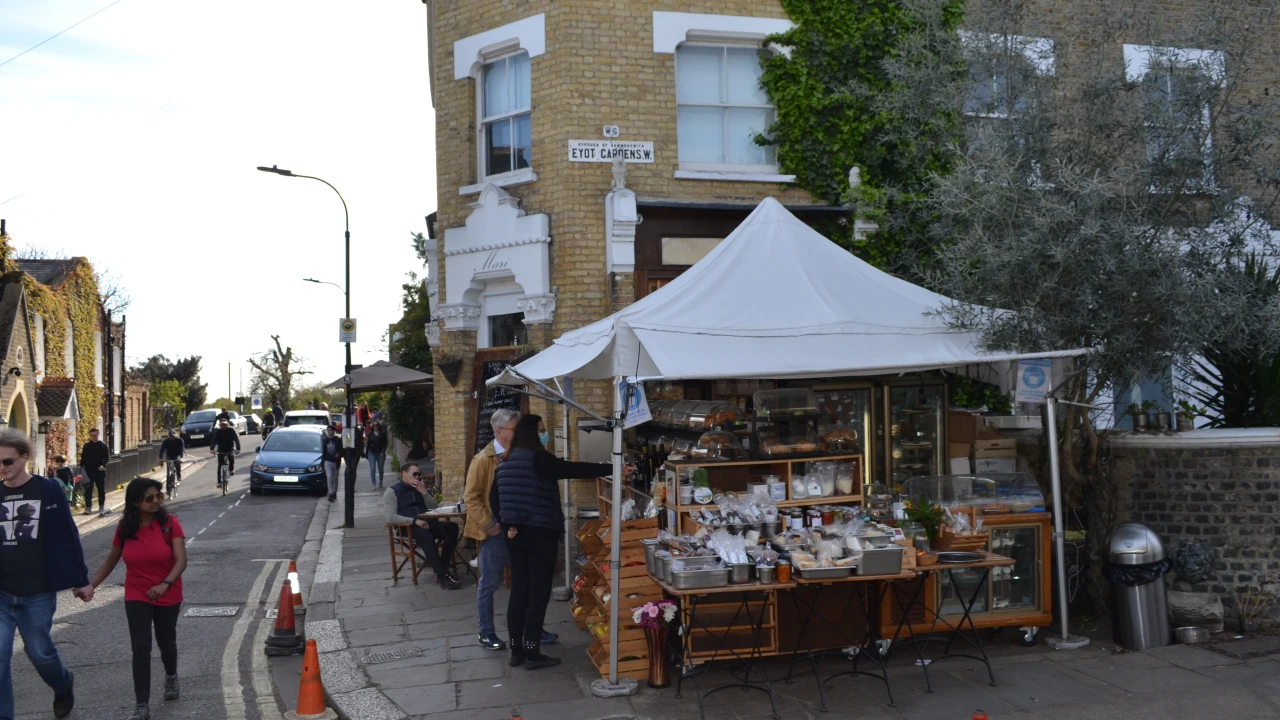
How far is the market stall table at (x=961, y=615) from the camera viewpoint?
7.11 metres

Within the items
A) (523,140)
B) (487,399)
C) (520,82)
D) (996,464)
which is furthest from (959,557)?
(520,82)

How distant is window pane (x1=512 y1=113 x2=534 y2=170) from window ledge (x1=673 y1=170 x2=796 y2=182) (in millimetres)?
1983

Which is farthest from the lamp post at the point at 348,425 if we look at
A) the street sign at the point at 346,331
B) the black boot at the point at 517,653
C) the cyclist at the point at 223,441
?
the black boot at the point at 517,653

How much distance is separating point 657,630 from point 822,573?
120cm

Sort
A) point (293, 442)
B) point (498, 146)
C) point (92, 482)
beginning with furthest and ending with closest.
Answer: point (293, 442)
point (92, 482)
point (498, 146)

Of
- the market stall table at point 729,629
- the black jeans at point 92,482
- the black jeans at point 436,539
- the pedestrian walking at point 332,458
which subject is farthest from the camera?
the pedestrian walking at point 332,458

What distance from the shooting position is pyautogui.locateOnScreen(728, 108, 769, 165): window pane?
12.9 meters

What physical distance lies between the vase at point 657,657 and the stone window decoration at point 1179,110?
17.6 feet

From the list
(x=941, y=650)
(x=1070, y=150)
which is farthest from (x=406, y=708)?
(x=1070, y=150)

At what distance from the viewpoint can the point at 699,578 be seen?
21.8ft

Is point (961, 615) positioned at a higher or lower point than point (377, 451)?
lower

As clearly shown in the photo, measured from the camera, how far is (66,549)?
20.8ft

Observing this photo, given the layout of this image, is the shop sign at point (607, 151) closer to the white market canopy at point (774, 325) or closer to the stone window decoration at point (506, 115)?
the stone window decoration at point (506, 115)

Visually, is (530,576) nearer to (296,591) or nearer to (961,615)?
(961,615)
